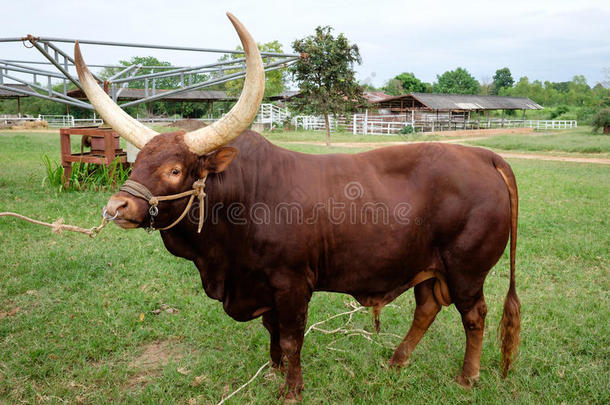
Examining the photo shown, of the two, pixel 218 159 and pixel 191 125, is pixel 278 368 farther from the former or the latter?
pixel 191 125

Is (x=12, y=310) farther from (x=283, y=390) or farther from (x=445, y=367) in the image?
(x=445, y=367)

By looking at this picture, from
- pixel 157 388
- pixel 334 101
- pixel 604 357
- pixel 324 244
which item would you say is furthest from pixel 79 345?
pixel 334 101

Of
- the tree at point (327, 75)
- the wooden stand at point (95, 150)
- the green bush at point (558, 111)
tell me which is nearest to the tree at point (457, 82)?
the green bush at point (558, 111)

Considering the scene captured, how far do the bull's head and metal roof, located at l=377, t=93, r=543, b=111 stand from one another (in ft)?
106

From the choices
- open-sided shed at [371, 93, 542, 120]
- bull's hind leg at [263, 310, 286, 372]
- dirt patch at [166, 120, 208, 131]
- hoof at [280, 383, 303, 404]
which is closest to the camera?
dirt patch at [166, 120, 208, 131]

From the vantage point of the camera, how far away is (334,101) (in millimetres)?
21453

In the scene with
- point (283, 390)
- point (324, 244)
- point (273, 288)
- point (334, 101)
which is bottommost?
point (283, 390)

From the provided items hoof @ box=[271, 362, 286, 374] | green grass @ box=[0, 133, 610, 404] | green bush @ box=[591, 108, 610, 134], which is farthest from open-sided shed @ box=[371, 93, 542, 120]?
hoof @ box=[271, 362, 286, 374]

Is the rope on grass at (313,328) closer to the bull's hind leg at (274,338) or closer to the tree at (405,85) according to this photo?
the bull's hind leg at (274,338)

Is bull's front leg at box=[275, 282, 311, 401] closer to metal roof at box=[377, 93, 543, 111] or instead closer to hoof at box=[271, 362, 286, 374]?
hoof at box=[271, 362, 286, 374]

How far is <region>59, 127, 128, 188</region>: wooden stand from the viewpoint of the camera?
28.3 feet

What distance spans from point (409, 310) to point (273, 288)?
85.2 inches

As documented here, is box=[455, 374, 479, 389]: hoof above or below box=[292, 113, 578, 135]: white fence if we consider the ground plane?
below

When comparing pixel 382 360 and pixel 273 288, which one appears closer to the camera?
pixel 273 288
